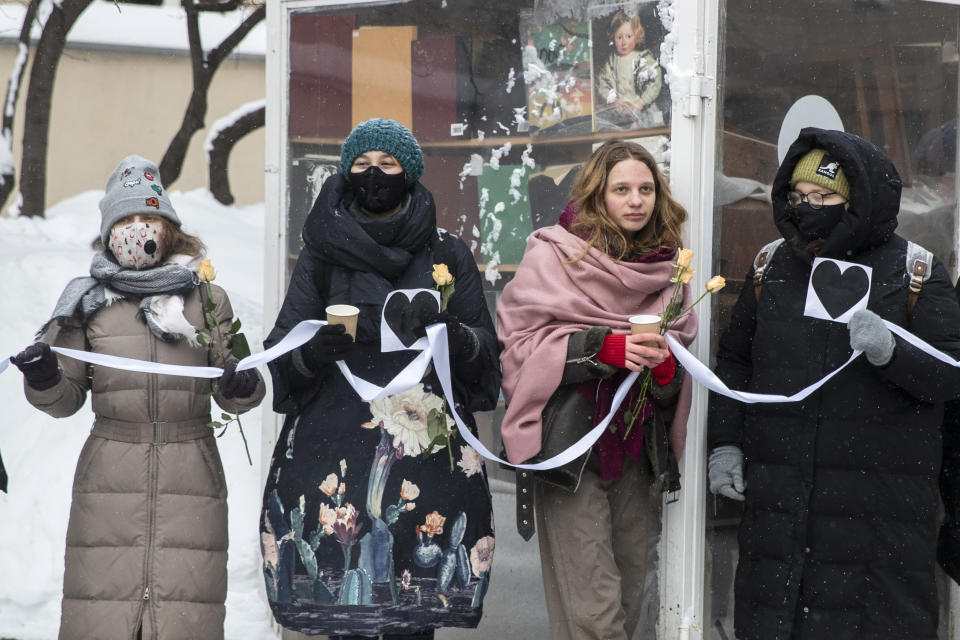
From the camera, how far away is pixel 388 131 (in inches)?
139

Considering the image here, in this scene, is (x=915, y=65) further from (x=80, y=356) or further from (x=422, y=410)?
(x=80, y=356)

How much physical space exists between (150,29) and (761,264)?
5.50 m

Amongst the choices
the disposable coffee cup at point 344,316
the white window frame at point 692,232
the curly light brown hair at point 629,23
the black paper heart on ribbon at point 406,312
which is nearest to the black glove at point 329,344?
the disposable coffee cup at point 344,316

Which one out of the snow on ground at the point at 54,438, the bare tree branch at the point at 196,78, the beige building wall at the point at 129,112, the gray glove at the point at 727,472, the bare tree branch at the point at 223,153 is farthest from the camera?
the bare tree branch at the point at 223,153

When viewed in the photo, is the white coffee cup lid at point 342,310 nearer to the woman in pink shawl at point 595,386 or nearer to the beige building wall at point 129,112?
the woman in pink shawl at point 595,386

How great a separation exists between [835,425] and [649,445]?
58 cm

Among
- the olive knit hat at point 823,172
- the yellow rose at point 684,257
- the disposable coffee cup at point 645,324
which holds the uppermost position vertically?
the olive knit hat at point 823,172

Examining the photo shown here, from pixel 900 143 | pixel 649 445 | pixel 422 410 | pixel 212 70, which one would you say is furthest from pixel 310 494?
pixel 212 70

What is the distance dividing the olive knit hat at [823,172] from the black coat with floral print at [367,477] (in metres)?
1.12

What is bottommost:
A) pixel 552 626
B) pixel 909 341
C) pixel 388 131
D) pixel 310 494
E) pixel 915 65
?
pixel 552 626

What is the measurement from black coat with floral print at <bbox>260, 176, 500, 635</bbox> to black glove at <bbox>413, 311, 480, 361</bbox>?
0.05m

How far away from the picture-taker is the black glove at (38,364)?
3.45 m

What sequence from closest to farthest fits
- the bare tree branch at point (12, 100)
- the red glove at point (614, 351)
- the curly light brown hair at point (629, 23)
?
the red glove at point (614, 351) → the curly light brown hair at point (629, 23) → the bare tree branch at point (12, 100)

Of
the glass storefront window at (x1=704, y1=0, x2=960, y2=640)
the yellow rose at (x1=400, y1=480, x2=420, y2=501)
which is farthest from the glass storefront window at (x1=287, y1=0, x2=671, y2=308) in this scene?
the yellow rose at (x1=400, y1=480, x2=420, y2=501)
